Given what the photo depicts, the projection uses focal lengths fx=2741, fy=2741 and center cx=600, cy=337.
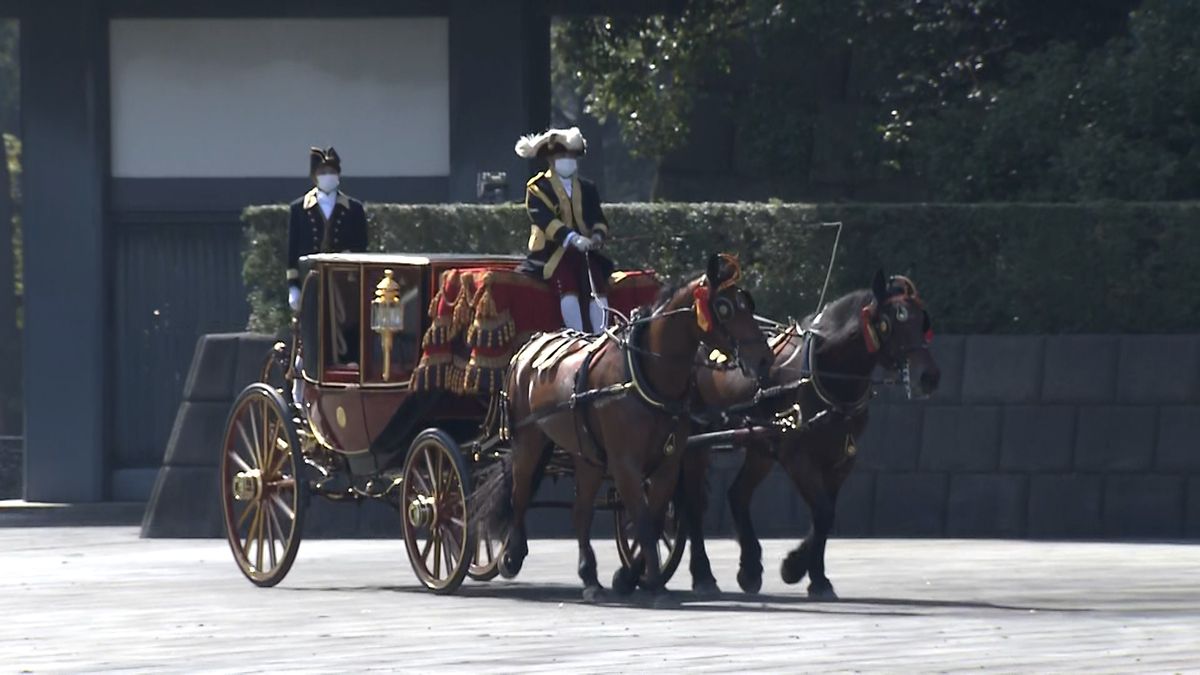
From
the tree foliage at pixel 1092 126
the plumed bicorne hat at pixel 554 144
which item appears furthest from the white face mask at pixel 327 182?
the tree foliage at pixel 1092 126

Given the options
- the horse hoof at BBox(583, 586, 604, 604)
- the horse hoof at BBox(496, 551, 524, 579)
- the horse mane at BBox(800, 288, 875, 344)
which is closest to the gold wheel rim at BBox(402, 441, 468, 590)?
the horse hoof at BBox(496, 551, 524, 579)

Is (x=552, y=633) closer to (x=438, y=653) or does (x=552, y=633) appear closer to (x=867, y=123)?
(x=438, y=653)

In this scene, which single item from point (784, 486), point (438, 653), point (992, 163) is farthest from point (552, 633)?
point (992, 163)

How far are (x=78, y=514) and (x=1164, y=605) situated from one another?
1208 centimetres

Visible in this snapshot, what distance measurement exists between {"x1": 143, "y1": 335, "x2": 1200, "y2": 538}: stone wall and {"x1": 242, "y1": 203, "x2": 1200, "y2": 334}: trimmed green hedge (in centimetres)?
30

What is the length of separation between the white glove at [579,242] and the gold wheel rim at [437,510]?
1402 mm

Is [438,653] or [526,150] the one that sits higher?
[526,150]

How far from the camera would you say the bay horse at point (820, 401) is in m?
15.4

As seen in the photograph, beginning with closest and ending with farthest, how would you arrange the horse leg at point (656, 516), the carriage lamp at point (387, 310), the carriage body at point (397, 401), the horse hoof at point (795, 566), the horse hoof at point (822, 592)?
the horse leg at point (656, 516)
the horse hoof at point (822, 592)
the horse hoof at point (795, 566)
the carriage body at point (397, 401)
the carriage lamp at point (387, 310)

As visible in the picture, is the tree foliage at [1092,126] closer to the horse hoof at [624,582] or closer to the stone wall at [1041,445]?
the stone wall at [1041,445]

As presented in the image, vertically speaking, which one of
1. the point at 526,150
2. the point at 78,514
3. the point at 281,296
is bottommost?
the point at 78,514

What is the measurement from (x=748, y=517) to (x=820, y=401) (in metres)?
A: 0.86

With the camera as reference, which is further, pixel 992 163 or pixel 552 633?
pixel 992 163

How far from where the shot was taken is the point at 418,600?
15.4 metres
